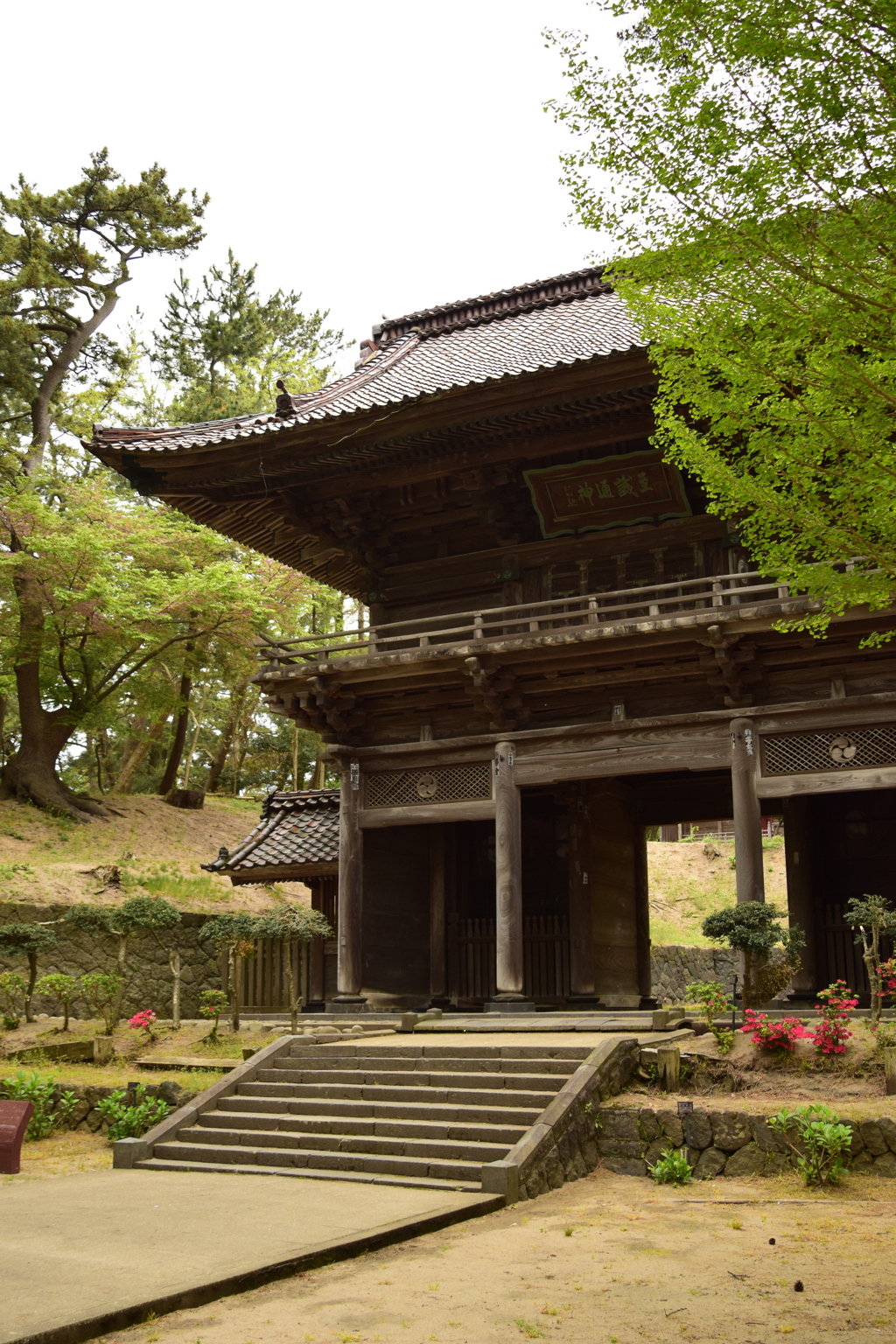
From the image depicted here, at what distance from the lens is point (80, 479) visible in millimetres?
31625

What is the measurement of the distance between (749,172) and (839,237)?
0.62 metres

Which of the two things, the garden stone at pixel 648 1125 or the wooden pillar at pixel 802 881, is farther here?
the wooden pillar at pixel 802 881

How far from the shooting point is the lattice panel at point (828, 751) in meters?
13.4

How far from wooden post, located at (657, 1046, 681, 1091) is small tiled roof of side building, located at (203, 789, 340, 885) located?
8.51m

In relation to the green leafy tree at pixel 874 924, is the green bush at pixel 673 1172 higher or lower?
lower

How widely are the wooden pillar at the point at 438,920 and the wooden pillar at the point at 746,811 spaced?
5538mm

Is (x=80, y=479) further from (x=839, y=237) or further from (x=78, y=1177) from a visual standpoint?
(x=839, y=237)

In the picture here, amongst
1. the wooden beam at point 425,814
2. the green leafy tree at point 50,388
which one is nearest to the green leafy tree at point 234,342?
the green leafy tree at point 50,388

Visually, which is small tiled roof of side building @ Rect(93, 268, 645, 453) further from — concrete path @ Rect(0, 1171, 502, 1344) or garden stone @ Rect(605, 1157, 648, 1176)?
concrete path @ Rect(0, 1171, 502, 1344)

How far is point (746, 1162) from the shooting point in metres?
9.15

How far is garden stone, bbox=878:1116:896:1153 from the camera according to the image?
8.68 metres

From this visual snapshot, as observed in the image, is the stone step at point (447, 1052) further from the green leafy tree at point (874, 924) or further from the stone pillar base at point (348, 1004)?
the stone pillar base at point (348, 1004)

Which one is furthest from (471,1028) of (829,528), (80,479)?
(80,479)

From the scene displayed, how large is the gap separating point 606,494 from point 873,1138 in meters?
9.55
